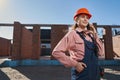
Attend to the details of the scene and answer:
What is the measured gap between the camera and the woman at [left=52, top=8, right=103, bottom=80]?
5.52ft

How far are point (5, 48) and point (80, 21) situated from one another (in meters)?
29.7

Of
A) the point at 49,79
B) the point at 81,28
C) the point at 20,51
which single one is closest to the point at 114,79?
the point at 49,79

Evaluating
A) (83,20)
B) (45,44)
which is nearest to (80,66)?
(83,20)

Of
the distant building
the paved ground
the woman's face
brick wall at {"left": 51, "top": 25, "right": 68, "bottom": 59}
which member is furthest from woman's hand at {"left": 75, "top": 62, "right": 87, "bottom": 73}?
the distant building

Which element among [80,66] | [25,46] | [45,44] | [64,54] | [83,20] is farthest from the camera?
[45,44]

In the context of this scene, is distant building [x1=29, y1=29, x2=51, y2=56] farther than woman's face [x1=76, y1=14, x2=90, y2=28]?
Yes

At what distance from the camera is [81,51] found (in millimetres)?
1742

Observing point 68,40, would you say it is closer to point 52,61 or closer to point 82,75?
point 82,75

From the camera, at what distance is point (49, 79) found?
8992mm

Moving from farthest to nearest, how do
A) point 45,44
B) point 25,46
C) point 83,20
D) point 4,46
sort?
point 4,46 → point 45,44 → point 25,46 → point 83,20

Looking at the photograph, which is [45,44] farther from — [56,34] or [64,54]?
[64,54]

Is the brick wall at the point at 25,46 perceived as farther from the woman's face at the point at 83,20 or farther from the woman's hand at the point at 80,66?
the woman's hand at the point at 80,66

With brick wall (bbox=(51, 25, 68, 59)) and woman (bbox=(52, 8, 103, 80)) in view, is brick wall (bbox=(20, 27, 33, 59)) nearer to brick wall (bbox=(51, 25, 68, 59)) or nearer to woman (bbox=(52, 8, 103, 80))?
brick wall (bbox=(51, 25, 68, 59))

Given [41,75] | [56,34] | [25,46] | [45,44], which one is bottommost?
[41,75]
